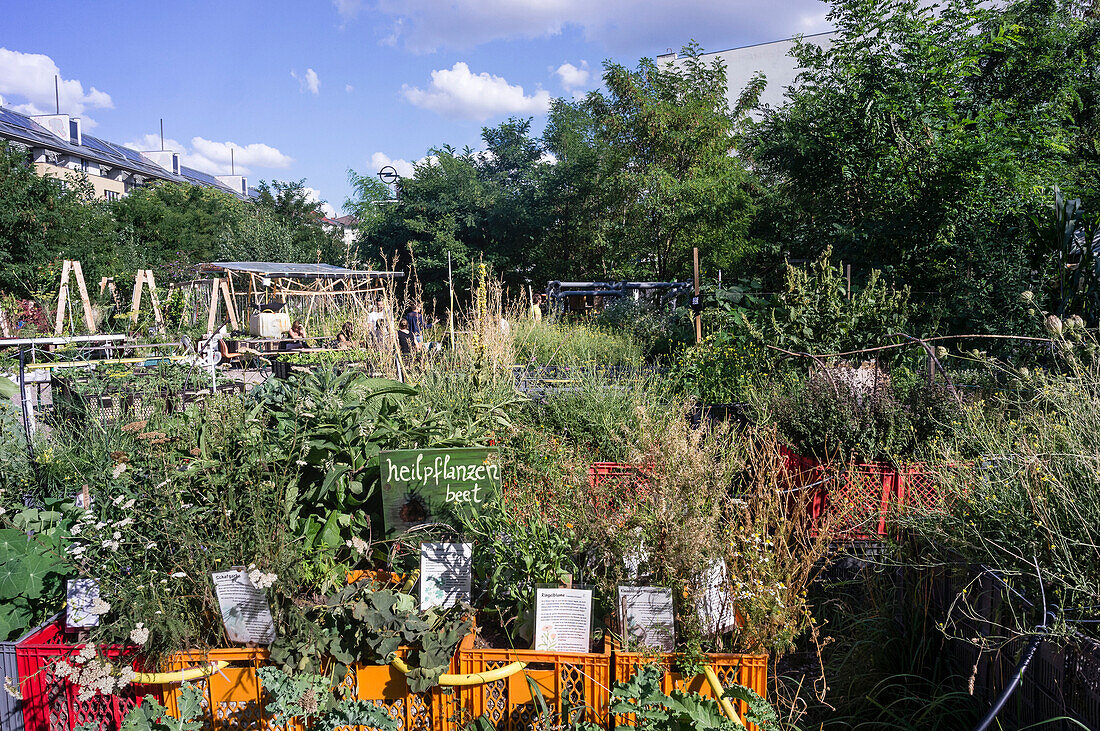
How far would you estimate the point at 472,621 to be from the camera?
6.39 feet

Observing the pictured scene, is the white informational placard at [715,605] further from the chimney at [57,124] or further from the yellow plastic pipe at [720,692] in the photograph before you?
the chimney at [57,124]

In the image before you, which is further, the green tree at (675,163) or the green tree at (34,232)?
the green tree at (34,232)

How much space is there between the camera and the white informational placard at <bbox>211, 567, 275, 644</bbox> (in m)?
1.88

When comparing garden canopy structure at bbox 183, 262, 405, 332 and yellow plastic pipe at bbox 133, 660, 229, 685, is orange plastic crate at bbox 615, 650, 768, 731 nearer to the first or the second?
yellow plastic pipe at bbox 133, 660, 229, 685

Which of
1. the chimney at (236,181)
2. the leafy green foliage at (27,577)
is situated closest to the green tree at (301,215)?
the leafy green foliage at (27,577)

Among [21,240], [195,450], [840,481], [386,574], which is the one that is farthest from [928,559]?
[21,240]

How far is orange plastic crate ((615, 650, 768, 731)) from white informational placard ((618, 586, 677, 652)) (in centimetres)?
4

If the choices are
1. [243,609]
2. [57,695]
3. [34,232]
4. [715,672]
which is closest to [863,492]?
[715,672]

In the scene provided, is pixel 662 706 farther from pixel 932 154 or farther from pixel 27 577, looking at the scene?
pixel 932 154

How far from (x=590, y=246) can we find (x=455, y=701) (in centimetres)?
1729

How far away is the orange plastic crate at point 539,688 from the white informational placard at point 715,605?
0.27 meters

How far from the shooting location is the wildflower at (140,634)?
1716mm

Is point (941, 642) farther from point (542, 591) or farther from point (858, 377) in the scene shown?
point (858, 377)

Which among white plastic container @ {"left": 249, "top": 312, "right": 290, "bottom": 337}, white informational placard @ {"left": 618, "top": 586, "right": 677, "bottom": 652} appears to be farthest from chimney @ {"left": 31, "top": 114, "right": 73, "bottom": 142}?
white informational placard @ {"left": 618, "top": 586, "right": 677, "bottom": 652}
